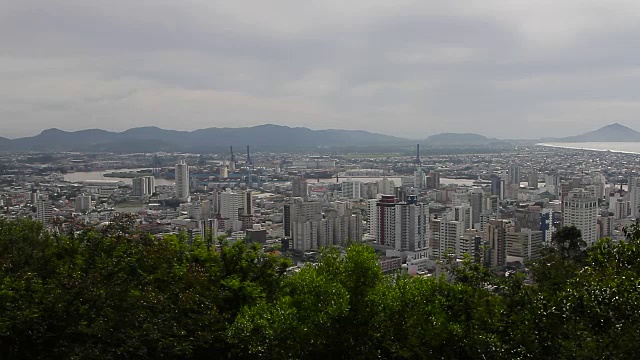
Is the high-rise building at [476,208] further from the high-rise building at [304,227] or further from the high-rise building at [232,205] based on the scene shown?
the high-rise building at [232,205]

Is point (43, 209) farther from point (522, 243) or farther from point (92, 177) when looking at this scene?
point (522, 243)

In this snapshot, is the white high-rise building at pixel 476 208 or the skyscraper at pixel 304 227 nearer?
the skyscraper at pixel 304 227

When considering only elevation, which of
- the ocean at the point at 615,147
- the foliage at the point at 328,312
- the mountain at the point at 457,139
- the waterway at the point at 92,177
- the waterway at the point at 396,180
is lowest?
the waterway at the point at 396,180

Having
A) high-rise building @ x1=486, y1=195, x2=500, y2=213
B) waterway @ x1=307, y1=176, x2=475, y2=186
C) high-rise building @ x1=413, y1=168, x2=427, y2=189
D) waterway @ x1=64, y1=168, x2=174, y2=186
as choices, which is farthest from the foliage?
waterway @ x1=307, y1=176, x2=475, y2=186

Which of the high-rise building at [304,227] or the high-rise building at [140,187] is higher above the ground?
the high-rise building at [140,187]

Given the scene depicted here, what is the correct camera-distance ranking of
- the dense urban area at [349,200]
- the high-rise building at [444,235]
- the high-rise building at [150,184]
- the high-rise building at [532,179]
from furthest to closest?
the high-rise building at [532,179]
the high-rise building at [150,184]
the high-rise building at [444,235]
the dense urban area at [349,200]

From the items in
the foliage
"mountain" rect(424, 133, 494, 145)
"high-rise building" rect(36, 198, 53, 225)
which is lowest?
"high-rise building" rect(36, 198, 53, 225)

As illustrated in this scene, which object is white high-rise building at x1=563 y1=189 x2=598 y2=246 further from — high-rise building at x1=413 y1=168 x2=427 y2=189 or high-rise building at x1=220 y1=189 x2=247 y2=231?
high-rise building at x1=413 y1=168 x2=427 y2=189

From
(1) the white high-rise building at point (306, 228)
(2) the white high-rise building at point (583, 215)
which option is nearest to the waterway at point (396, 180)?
(2) the white high-rise building at point (583, 215)
